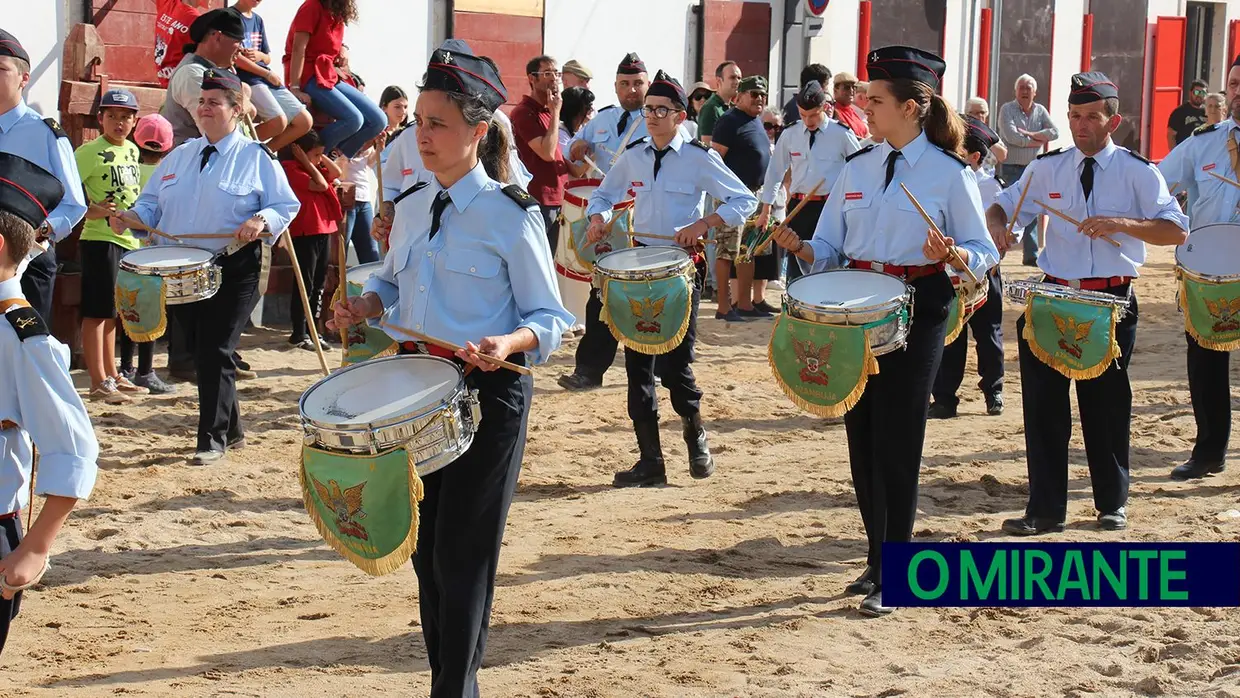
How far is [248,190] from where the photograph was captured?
27.1 ft

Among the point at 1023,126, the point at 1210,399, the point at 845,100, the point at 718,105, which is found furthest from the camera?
the point at 1023,126

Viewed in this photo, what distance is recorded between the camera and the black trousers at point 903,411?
233 inches

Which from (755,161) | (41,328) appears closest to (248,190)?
(41,328)

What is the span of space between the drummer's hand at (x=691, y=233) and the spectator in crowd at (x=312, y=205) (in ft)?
12.3

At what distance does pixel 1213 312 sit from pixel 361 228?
6872 mm

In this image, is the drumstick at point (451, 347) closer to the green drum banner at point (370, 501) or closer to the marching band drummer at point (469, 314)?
the marching band drummer at point (469, 314)

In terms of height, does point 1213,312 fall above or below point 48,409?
below

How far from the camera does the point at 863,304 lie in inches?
224

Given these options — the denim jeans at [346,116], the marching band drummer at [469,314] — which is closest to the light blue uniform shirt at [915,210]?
the marching band drummer at [469,314]

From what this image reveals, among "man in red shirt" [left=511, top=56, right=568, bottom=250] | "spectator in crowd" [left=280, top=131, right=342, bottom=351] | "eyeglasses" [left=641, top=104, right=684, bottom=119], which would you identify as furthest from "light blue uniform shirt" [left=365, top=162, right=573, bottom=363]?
"man in red shirt" [left=511, top=56, right=568, bottom=250]

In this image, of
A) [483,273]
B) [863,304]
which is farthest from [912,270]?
[483,273]

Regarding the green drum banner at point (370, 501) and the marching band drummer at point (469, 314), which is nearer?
the green drum banner at point (370, 501)

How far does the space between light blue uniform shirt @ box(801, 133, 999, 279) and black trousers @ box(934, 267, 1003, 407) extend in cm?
403

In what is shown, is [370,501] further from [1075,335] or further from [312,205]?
[312,205]
